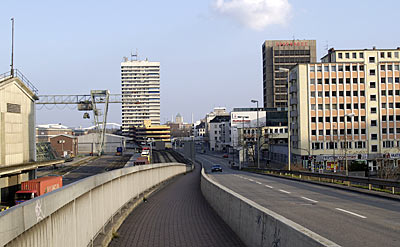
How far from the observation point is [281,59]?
146 m

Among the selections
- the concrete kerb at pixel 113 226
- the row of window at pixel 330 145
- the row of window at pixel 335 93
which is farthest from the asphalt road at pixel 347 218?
the row of window at pixel 335 93

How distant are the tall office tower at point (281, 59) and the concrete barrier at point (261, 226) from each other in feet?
454

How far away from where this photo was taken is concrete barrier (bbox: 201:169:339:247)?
5.58m

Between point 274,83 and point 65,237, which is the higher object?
point 274,83

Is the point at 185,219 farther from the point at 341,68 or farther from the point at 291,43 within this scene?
the point at 291,43

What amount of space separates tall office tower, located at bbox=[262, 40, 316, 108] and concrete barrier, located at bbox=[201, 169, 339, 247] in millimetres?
138518

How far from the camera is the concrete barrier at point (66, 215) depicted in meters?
4.26

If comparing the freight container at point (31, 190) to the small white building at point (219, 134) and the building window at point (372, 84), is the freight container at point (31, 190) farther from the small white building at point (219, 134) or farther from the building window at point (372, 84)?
the small white building at point (219, 134)

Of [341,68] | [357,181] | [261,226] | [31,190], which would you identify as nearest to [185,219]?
[261,226]

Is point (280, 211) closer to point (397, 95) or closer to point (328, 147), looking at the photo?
point (328, 147)

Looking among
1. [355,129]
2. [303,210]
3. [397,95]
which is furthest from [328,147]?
[303,210]

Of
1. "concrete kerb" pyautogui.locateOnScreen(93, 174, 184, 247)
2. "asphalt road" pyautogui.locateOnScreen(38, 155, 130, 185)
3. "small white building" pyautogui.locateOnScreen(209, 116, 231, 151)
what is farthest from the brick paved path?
"small white building" pyautogui.locateOnScreen(209, 116, 231, 151)

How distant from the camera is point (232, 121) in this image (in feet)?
453

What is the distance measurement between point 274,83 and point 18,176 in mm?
122834
